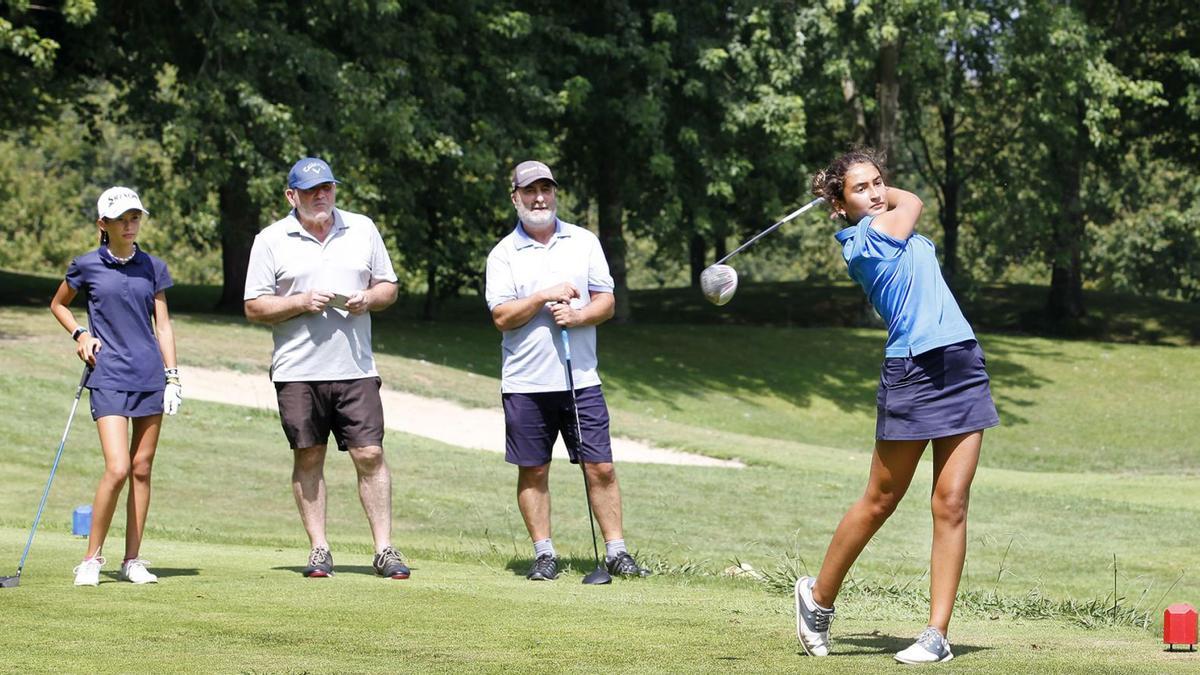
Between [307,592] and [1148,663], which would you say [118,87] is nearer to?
[307,592]

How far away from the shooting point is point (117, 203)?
7.74m

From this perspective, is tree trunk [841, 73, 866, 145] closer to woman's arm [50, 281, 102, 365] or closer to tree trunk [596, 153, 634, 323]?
tree trunk [596, 153, 634, 323]

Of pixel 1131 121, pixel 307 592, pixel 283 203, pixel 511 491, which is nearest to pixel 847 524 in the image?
pixel 307 592

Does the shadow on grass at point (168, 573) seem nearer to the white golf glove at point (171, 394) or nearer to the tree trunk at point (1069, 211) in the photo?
the white golf glove at point (171, 394)

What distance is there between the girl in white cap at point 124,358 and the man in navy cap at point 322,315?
21.9 inches

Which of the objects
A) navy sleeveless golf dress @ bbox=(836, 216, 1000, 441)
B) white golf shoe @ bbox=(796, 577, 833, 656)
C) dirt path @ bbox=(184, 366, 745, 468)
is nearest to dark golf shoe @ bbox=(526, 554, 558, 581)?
white golf shoe @ bbox=(796, 577, 833, 656)

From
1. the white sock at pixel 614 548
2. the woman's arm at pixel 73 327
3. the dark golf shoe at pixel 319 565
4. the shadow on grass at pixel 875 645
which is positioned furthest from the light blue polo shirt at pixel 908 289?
the woman's arm at pixel 73 327

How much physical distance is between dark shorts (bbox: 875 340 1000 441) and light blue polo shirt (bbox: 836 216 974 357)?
48 mm

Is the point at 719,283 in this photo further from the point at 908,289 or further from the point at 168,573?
the point at 168,573

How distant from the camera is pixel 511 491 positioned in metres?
15.0

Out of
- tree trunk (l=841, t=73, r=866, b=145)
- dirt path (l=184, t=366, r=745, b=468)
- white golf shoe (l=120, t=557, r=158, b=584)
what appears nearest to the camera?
white golf shoe (l=120, t=557, r=158, b=584)

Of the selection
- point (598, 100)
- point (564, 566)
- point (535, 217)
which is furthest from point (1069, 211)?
point (535, 217)

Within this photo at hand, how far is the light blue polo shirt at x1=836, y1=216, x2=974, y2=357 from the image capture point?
5.77 meters

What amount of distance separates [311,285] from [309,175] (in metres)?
0.57
